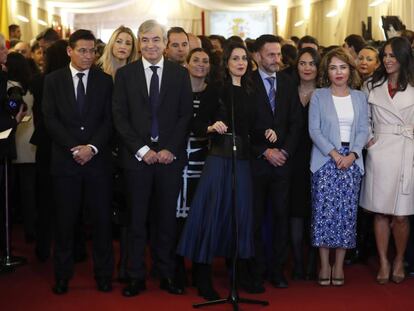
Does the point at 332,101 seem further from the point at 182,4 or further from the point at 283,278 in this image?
the point at 182,4

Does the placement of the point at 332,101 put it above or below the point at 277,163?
above

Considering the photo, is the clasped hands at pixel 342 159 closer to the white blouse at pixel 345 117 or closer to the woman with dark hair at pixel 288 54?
the white blouse at pixel 345 117

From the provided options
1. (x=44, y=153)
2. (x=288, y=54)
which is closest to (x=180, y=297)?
(x=44, y=153)

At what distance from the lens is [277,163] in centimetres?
476

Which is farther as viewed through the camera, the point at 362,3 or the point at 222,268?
the point at 362,3

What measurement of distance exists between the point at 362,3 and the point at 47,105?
10.4m

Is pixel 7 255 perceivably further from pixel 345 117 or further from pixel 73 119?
pixel 345 117

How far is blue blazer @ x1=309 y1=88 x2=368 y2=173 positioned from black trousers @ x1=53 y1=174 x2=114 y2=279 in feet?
4.76

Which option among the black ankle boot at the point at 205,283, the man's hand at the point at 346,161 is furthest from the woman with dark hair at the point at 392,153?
the black ankle boot at the point at 205,283

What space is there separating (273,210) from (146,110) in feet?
3.79

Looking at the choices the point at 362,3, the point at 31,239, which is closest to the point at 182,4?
the point at 362,3

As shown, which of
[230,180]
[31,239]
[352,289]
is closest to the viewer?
[230,180]

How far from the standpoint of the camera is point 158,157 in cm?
448

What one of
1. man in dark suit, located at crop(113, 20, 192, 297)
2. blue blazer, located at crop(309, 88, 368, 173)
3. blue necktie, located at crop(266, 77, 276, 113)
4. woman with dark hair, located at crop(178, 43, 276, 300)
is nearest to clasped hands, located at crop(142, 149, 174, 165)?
man in dark suit, located at crop(113, 20, 192, 297)
